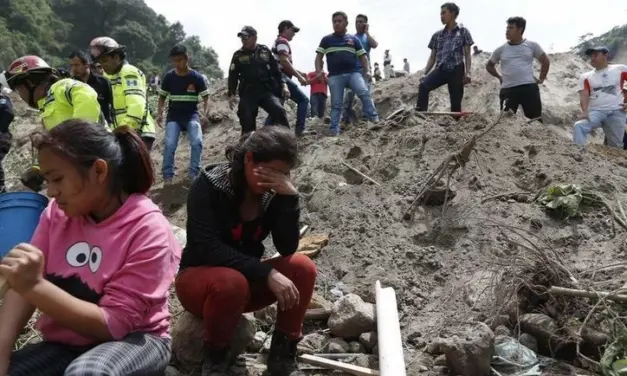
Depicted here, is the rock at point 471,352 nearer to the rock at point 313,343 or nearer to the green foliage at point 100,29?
the rock at point 313,343

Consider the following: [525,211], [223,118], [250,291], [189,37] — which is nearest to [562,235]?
[525,211]

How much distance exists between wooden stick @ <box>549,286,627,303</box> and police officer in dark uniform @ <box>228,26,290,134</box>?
3724mm

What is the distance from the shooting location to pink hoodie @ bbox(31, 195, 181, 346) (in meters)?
1.77

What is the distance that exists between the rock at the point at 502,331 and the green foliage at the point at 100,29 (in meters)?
33.3

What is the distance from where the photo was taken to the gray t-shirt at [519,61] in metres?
5.82

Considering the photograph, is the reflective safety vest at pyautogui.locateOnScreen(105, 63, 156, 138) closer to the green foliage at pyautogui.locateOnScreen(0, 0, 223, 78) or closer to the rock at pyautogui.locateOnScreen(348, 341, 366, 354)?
the rock at pyautogui.locateOnScreen(348, 341, 366, 354)

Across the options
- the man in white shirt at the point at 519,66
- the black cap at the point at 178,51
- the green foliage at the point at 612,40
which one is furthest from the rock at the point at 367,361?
the green foliage at the point at 612,40

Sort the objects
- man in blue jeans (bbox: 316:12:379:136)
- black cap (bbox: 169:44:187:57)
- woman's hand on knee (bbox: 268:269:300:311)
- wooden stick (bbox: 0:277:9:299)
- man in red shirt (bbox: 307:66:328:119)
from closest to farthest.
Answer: wooden stick (bbox: 0:277:9:299) → woman's hand on knee (bbox: 268:269:300:311) → black cap (bbox: 169:44:187:57) → man in blue jeans (bbox: 316:12:379:136) → man in red shirt (bbox: 307:66:328:119)

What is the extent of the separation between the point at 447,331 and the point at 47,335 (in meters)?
1.96

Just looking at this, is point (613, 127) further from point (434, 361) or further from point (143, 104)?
point (143, 104)

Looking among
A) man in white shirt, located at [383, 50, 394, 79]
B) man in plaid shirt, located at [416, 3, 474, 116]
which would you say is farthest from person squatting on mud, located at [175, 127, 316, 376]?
man in white shirt, located at [383, 50, 394, 79]

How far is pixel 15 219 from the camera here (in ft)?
9.43

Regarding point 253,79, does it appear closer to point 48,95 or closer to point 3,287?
point 48,95

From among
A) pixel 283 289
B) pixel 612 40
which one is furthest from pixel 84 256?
pixel 612 40
